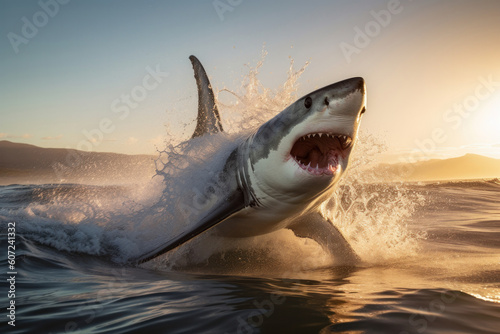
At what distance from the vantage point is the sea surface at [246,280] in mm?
3129

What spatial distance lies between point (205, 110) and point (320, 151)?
4158mm

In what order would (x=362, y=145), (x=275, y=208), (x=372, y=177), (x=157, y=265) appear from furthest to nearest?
(x=372, y=177) → (x=362, y=145) → (x=157, y=265) → (x=275, y=208)

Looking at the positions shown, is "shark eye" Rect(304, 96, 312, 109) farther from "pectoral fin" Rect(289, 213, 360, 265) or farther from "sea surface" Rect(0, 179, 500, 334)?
"pectoral fin" Rect(289, 213, 360, 265)

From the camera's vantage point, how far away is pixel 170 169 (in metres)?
6.82

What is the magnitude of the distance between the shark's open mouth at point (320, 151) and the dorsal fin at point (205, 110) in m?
3.37

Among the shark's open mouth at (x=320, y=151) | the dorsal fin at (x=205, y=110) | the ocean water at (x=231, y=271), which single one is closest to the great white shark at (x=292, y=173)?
the shark's open mouth at (x=320, y=151)

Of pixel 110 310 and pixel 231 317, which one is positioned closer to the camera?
pixel 231 317

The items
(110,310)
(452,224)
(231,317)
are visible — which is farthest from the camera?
(452,224)

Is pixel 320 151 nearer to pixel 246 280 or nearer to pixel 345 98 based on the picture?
pixel 345 98

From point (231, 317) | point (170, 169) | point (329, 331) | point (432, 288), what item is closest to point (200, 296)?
point (231, 317)

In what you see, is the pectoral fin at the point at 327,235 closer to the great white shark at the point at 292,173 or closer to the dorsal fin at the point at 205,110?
the great white shark at the point at 292,173

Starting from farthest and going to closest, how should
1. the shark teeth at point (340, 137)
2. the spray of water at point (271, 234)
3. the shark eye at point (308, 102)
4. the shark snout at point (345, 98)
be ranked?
the spray of water at point (271, 234) < the shark eye at point (308, 102) < the shark teeth at point (340, 137) < the shark snout at point (345, 98)

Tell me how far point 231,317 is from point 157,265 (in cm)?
292

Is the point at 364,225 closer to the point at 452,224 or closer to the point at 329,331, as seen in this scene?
the point at 452,224
